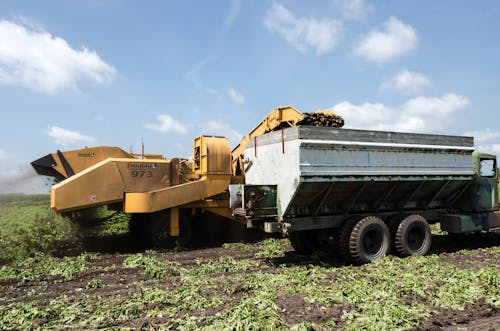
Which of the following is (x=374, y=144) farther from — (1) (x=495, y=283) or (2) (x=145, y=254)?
(2) (x=145, y=254)

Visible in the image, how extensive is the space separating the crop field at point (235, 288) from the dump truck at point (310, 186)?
0.77 metres

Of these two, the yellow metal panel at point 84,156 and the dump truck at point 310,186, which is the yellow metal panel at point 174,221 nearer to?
the dump truck at point 310,186

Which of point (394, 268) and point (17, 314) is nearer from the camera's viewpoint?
point (17, 314)

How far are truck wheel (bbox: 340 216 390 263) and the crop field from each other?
0.90 ft

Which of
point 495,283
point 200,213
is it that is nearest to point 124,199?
point 200,213

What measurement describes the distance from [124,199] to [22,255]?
2.76 metres

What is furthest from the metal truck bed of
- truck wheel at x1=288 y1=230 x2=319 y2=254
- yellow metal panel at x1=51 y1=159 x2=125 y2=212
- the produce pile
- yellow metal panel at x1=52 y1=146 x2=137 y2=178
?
yellow metal panel at x1=52 y1=146 x2=137 y2=178

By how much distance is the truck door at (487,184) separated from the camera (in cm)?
1059

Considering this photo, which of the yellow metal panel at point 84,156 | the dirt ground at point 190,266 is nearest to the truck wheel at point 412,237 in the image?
the dirt ground at point 190,266

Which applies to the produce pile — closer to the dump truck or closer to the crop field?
the dump truck

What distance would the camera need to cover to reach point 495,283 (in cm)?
682

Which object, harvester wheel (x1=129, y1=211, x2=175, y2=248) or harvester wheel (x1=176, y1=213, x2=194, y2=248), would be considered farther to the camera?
harvester wheel (x1=176, y1=213, x2=194, y2=248)

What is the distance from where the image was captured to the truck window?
1070 centimetres

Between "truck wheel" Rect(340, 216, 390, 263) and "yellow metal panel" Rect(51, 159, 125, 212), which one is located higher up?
"yellow metal panel" Rect(51, 159, 125, 212)
